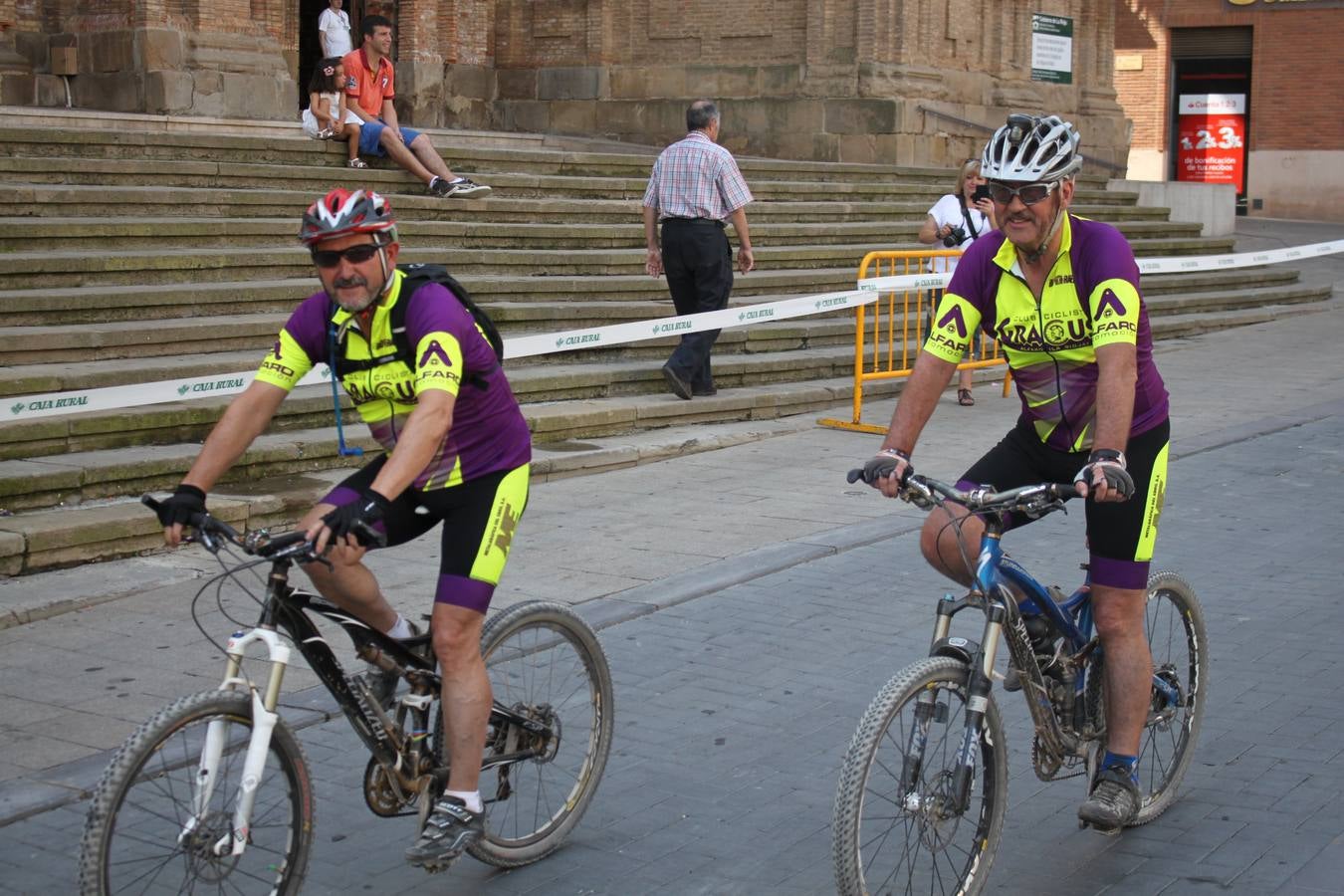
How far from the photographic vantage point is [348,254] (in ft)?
14.2

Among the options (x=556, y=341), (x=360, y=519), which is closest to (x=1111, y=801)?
(x=360, y=519)

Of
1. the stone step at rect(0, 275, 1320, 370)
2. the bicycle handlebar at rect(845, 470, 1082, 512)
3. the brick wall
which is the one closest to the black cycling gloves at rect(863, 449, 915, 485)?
the bicycle handlebar at rect(845, 470, 1082, 512)

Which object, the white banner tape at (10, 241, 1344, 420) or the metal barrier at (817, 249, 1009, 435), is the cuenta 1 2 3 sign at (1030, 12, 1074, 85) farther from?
the white banner tape at (10, 241, 1344, 420)

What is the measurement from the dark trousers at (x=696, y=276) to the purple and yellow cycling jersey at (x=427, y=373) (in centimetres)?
754

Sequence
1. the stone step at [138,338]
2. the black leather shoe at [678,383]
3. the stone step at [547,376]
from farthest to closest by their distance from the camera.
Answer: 1. the black leather shoe at [678,383]
2. the stone step at [138,338]
3. the stone step at [547,376]

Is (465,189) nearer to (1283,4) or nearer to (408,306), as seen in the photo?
(408,306)

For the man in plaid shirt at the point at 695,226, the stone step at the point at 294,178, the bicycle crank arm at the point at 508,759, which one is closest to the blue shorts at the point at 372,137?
the stone step at the point at 294,178

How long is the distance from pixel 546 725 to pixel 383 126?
34.6 ft

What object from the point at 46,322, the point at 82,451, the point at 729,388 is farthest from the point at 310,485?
the point at 729,388

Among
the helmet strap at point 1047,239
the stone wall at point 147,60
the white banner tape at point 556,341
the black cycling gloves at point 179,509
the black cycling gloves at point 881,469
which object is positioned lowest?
the white banner tape at point 556,341

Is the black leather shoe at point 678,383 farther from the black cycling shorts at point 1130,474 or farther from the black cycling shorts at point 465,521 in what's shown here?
the black cycling shorts at point 465,521

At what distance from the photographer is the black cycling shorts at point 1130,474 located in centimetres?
478

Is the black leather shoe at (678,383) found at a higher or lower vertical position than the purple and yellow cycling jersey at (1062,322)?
lower

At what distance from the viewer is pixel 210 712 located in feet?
12.7
